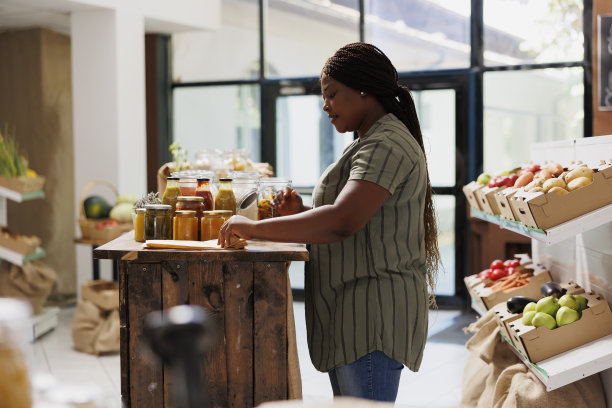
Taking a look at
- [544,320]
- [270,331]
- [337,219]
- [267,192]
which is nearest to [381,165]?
[337,219]

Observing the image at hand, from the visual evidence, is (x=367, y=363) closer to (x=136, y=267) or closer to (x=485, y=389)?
(x=136, y=267)

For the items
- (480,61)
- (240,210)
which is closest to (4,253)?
(240,210)

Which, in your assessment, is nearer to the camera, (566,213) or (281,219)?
(281,219)

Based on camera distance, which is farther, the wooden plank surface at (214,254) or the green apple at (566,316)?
the green apple at (566,316)

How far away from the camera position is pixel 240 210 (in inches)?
91.0

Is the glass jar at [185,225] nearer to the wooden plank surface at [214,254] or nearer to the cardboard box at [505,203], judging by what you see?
the wooden plank surface at [214,254]

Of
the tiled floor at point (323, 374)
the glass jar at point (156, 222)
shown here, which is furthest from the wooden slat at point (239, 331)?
the tiled floor at point (323, 374)

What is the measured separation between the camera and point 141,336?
1852 millimetres

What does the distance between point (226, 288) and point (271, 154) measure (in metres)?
5.10

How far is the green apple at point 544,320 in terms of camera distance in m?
2.87

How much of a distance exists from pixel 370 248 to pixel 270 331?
33 cm

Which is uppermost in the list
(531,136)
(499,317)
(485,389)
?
(531,136)

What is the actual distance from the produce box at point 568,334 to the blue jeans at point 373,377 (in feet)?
3.80

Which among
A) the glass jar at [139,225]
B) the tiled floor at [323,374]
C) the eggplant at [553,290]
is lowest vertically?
the tiled floor at [323,374]
